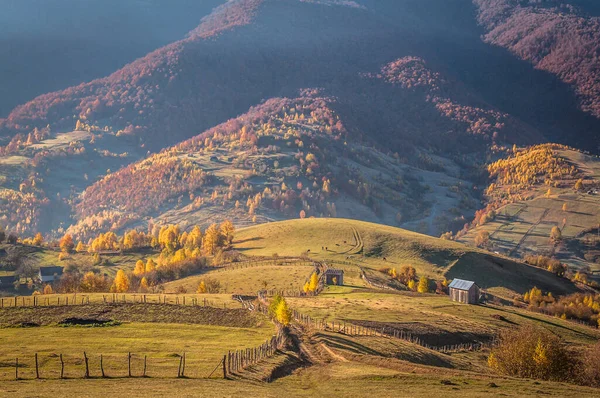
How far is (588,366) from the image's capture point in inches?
3071

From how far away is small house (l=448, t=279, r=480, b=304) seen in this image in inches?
5458

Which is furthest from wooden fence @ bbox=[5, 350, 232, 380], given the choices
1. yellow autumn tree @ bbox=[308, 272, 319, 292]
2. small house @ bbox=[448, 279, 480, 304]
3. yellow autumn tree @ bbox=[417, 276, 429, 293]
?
yellow autumn tree @ bbox=[417, 276, 429, 293]

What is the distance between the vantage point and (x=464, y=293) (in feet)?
456

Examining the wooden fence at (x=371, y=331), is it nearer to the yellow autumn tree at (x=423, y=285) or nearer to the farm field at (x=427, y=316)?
the farm field at (x=427, y=316)

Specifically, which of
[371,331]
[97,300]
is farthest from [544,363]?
[97,300]

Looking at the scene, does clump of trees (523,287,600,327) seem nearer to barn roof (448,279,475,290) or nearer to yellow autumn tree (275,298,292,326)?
Result: barn roof (448,279,475,290)

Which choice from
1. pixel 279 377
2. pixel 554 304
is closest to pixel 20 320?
pixel 279 377

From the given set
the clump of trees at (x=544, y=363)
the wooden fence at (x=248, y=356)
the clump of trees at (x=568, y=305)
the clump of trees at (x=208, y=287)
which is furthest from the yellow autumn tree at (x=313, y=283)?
the wooden fence at (x=248, y=356)

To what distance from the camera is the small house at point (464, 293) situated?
455 feet

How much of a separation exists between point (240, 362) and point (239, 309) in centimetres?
3718

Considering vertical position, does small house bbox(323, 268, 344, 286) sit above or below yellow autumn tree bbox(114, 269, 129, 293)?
above

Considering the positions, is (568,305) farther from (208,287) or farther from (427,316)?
(208,287)

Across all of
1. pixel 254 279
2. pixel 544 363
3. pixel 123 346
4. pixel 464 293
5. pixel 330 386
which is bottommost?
pixel 544 363

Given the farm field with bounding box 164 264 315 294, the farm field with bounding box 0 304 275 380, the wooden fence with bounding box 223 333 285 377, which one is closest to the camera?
the farm field with bounding box 0 304 275 380
